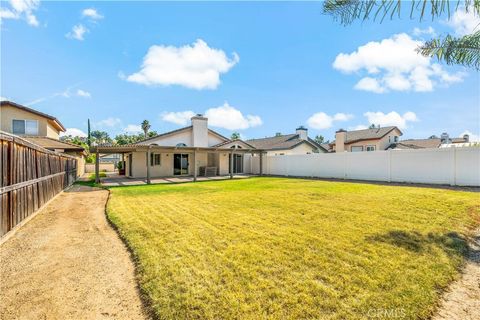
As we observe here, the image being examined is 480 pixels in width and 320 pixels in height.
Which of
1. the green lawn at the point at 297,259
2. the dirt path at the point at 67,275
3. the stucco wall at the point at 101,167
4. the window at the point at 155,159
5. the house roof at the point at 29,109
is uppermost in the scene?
the house roof at the point at 29,109

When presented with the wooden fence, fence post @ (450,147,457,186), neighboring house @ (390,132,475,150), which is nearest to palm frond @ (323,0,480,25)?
the wooden fence

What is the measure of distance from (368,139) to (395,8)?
2886cm

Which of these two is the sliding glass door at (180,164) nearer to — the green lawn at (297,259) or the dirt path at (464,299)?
the green lawn at (297,259)

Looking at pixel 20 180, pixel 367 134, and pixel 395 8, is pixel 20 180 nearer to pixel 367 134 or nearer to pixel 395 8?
pixel 395 8

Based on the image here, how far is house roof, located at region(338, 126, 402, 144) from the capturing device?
28.6 m

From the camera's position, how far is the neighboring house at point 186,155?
1925 cm

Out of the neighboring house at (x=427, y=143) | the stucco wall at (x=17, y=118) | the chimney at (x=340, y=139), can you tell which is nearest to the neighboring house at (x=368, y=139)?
the chimney at (x=340, y=139)

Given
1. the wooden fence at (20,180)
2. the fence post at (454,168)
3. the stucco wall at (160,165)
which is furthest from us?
the stucco wall at (160,165)

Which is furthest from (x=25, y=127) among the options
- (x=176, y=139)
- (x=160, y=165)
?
(x=176, y=139)

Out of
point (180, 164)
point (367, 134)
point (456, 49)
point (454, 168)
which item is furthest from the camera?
point (367, 134)

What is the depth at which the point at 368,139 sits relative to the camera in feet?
94.1

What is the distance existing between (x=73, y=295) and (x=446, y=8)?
250 inches

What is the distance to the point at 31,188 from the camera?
21.1 feet

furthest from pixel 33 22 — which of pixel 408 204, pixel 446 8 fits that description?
pixel 408 204
